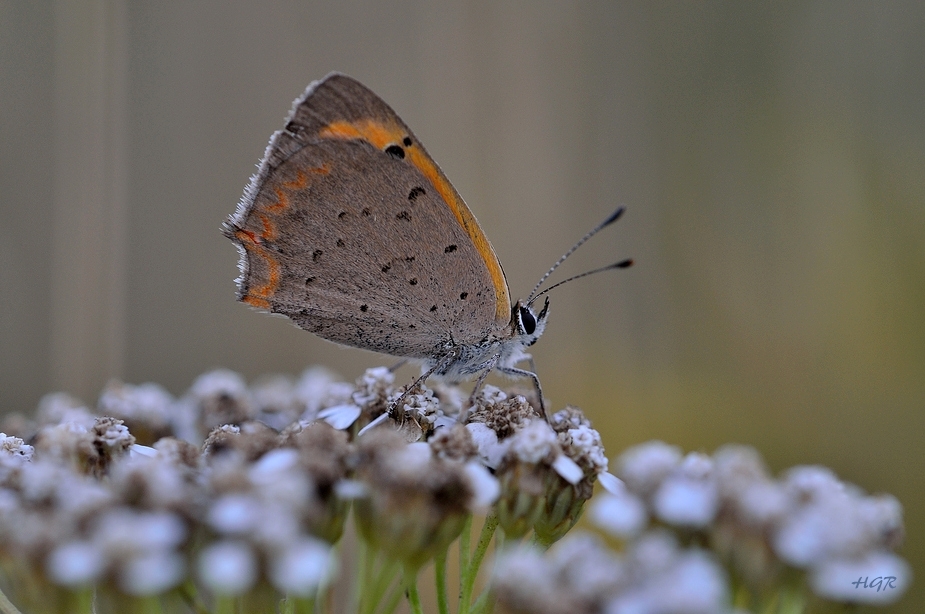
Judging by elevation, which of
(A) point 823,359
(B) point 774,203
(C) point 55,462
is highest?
(B) point 774,203

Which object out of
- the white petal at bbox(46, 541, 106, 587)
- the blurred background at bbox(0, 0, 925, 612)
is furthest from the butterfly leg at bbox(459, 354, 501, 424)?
the blurred background at bbox(0, 0, 925, 612)

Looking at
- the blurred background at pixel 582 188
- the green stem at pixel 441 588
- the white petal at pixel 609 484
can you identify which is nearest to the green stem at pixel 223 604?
the green stem at pixel 441 588

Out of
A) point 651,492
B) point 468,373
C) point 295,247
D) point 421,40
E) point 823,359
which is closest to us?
point 651,492

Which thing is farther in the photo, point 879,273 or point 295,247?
point 879,273

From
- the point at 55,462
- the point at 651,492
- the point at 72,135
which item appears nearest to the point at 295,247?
→ the point at 55,462

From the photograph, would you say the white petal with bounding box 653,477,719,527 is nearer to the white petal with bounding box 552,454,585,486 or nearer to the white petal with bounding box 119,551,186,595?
the white petal with bounding box 552,454,585,486

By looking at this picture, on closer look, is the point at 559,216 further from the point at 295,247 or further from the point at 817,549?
the point at 817,549

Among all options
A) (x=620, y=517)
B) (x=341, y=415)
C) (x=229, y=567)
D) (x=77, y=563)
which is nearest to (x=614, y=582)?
(x=620, y=517)
